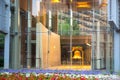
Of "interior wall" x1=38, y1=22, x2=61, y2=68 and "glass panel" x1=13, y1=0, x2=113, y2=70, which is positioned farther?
"interior wall" x1=38, y1=22, x2=61, y2=68

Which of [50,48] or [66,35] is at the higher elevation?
[66,35]

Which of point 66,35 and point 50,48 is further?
point 66,35

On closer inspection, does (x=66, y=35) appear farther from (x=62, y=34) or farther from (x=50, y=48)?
(x=50, y=48)

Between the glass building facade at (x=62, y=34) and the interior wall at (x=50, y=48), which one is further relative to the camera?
the interior wall at (x=50, y=48)

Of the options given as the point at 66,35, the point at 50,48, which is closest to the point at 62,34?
the point at 66,35

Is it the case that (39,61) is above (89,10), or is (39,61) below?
below

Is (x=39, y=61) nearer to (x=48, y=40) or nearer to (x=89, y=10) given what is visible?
(x=48, y=40)

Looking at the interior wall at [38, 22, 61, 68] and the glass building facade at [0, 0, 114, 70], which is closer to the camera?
the glass building facade at [0, 0, 114, 70]

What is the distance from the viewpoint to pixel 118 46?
30031 millimetres

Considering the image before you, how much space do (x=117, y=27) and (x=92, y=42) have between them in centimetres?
231

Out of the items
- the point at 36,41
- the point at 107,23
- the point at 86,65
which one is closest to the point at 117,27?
the point at 107,23

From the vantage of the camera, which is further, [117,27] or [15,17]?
[15,17]

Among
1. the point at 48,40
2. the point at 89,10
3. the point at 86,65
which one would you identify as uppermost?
the point at 89,10

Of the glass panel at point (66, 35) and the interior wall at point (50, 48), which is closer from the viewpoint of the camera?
the glass panel at point (66, 35)
